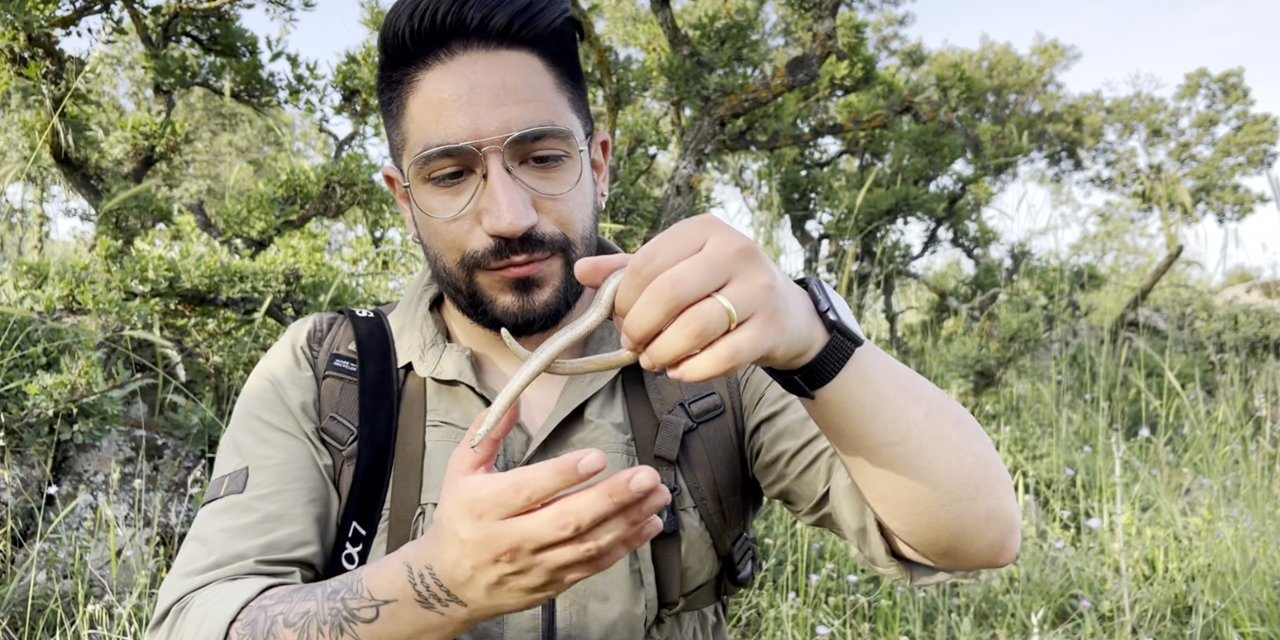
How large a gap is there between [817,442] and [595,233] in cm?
80

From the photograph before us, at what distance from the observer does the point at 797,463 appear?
2029 mm

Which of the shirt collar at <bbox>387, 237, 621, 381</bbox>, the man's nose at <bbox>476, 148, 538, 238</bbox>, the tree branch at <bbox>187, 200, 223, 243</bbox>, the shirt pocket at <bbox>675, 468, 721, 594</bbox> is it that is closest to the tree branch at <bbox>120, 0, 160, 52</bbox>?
the tree branch at <bbox>187, 200, 223, 243</bbox>

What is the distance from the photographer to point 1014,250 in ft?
22.4

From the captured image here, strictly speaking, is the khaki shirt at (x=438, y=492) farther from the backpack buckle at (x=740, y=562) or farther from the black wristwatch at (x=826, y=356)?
the black wristwatch at (x=826, y=356)

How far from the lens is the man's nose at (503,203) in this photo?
2.08 metres

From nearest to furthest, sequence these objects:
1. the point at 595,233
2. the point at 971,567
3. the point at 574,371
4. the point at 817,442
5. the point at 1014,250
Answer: the point at 574,371 → the point at 971,567 → the point at 817,442 → the point at 595,233 → the point at 1014,250

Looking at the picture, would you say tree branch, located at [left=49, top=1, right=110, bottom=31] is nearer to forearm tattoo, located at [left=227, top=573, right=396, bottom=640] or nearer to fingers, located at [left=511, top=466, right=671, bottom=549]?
forearm tattoo, located at [left=227, top=573, right=396, bottom=640]

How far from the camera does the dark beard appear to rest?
7.04ft

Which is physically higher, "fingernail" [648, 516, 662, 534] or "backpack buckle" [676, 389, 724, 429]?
"backpack buckle" [676, 389, 724, 429]

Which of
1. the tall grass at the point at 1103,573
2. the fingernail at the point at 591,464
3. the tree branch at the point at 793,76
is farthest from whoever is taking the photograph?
the tree branch at the point at 793,76

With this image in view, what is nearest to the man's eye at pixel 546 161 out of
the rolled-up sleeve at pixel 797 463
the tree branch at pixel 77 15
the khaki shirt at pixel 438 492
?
the khaki shirt at pixel 438 492

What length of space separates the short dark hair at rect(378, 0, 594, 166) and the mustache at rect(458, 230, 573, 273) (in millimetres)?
397

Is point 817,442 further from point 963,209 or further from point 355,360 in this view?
point 963,209

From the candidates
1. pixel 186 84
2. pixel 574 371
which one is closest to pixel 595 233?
pixel 574 371
